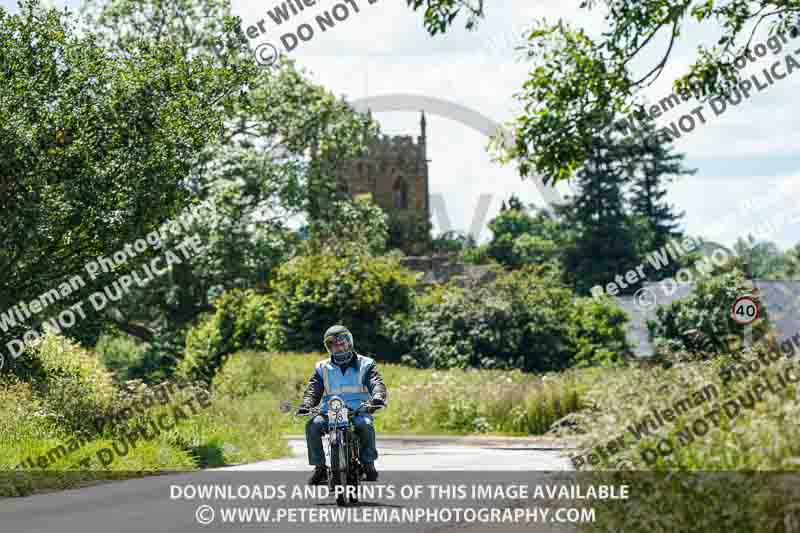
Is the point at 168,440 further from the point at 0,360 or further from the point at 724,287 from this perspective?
the point at 724,287

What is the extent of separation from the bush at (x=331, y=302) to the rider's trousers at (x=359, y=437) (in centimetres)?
3082

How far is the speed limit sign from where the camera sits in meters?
20.8

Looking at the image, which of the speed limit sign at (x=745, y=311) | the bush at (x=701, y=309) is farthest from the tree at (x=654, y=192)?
the speed limit sign at (x=745, y=311)

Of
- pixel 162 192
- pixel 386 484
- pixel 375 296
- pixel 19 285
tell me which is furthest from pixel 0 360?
pixel 375 296

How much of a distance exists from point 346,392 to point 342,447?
0.60 m

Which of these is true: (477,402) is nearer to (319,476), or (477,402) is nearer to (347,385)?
(319,476)

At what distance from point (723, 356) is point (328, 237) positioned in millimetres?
38564

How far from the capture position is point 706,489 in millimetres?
8922

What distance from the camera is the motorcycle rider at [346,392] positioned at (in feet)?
40.6

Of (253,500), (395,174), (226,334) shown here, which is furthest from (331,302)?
(395,174)

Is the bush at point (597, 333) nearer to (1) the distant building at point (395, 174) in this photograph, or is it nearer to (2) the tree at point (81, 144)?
(2) the tree at point (81, 144)

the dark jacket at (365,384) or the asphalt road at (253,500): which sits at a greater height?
the dark jacket at (365,384)

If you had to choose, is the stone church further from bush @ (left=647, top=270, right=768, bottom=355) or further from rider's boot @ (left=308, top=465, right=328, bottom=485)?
rider's boot @ (left=308, top=465, right=328, bottom=485)

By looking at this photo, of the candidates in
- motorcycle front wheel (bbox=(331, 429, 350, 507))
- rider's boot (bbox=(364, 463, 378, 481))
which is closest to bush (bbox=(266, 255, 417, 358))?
rider's boot (bbox=(364, 463, 378, 481))
